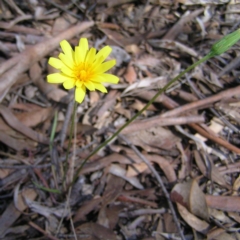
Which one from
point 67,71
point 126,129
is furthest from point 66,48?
point 126,129

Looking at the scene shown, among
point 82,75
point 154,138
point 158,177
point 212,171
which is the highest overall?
point 82,75

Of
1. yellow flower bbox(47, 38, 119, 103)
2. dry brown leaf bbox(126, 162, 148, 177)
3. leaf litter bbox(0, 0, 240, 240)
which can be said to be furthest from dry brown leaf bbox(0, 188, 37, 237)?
yellow flower bbox(47, 38, 119, 103)

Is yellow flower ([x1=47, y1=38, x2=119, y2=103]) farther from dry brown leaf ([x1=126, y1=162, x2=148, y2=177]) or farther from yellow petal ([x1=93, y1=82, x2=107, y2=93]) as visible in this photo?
dry brown leaf ([x1=126, y1=162, x2=148, y2=177])

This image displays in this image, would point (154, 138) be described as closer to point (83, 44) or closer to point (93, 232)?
point (93, 232)

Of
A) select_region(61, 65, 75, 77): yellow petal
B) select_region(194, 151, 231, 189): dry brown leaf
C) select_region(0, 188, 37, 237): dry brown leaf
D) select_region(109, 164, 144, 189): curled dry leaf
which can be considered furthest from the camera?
select_region(109, 164, 144, 189): curled dry leaf

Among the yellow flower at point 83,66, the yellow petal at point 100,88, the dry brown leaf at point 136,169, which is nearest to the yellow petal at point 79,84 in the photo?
the yellow flower at point 83,66

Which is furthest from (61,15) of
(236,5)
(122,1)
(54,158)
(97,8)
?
(236,5)

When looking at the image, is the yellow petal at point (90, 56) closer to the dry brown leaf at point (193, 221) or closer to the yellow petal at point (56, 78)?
the yellow petal at point (56, 78)
